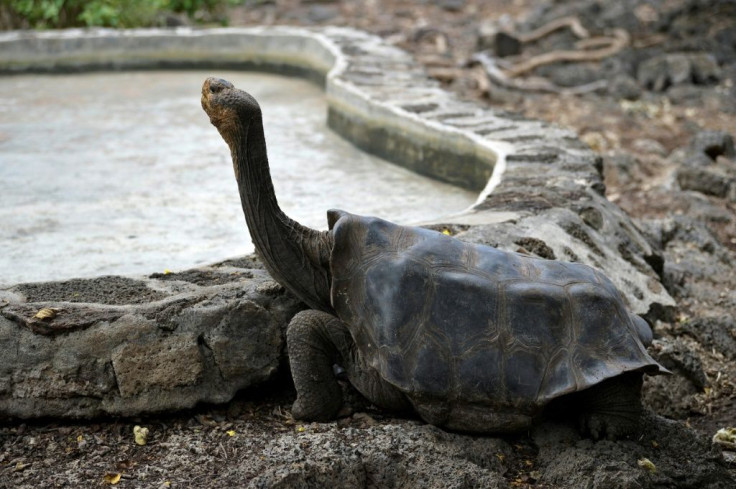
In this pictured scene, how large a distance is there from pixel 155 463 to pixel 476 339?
1.09 meters

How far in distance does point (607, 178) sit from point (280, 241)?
15.8 feet

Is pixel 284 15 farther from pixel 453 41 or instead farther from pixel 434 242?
pixel 434 242

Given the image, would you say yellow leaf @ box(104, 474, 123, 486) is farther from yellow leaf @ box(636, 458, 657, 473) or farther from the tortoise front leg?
yellow leaf @ box(636, 458, 657, 473)

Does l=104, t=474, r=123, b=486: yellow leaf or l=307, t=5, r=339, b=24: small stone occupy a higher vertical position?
l=307, t=5, r=339, b=24: small stone

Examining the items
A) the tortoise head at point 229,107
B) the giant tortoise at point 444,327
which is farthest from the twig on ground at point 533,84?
the tortoise head at point 229,107

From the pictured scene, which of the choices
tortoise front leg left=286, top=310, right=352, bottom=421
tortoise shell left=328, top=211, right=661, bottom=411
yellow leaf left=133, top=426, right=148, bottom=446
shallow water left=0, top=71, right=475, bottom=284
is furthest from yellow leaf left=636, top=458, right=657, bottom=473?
shallow water left=0, top=71, right=475, bottom=284

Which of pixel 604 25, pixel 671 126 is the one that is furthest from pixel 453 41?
pixel 671 126

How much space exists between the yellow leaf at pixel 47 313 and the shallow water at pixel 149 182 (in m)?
1.13

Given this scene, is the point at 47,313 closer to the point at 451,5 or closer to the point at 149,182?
the point at 149,182

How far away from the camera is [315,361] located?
328cm

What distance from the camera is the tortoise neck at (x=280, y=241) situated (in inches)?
132

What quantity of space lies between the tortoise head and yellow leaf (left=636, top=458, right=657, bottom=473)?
170 cm

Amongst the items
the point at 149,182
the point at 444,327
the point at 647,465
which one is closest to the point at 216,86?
the point at 444,327

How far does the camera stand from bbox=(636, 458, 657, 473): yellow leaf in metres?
3.16
